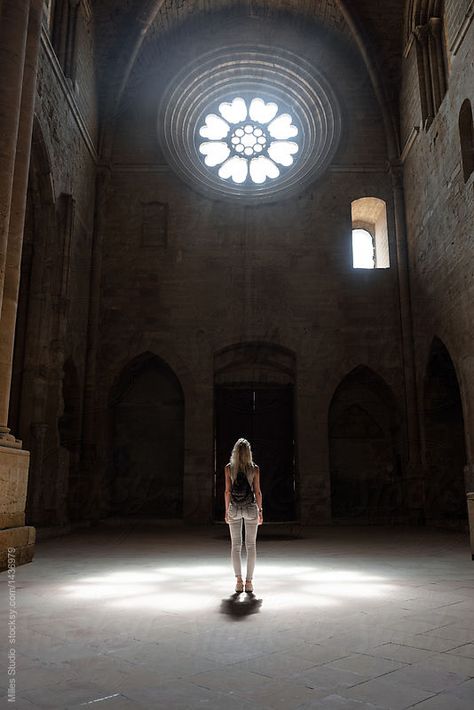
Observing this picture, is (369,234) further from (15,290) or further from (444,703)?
(444,703)

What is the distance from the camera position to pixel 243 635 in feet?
12.1

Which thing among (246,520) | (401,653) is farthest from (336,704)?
(246,520)

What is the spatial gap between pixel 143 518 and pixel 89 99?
10.5m

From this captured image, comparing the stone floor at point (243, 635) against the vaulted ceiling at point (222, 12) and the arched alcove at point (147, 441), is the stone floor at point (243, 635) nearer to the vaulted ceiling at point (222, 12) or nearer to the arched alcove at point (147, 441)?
the arched alcove at point (147, 441)

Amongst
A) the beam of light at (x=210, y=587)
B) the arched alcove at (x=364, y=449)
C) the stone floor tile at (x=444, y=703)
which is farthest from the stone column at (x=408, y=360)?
the stone floor tile at (x=444, y=703)

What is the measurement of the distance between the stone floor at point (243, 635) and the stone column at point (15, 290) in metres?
0.43

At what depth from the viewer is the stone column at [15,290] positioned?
689cm

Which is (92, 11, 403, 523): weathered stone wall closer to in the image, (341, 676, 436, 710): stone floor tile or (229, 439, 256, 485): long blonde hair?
(229, 439, 256, 485): long blonde hair

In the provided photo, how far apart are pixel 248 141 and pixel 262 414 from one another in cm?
773

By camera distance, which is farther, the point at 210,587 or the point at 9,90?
the point at 9,90

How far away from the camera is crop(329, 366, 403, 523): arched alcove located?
49.9 feet

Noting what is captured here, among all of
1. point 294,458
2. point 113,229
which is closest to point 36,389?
point 113,229

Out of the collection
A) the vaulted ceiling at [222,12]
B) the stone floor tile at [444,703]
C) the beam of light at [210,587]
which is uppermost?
the vaulted ceiling at [222,12]

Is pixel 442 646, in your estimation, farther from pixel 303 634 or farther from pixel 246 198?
pixel 246 198
